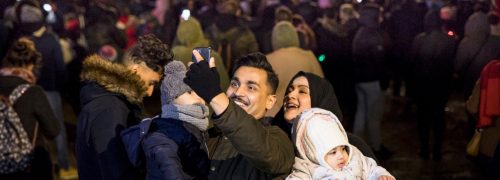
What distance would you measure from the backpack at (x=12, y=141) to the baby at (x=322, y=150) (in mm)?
2613

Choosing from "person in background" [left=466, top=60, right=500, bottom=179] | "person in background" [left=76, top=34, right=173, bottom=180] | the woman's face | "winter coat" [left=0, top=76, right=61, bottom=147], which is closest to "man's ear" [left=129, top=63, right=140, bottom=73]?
"person in background" [left=76, top=34, right=173, bottom=180]

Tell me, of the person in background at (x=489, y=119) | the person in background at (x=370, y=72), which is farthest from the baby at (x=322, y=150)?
the person in background at (x=370, y=72)

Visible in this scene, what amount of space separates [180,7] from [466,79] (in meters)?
6.13

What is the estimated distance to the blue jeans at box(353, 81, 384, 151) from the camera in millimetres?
8438

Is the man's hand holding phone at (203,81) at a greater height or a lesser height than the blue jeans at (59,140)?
greater

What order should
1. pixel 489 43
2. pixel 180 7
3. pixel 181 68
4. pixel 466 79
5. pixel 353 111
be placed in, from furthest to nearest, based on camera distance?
pixel 180 7, pixel 353 111, pixel 466 79, pixel 489 43, pixel 181 68

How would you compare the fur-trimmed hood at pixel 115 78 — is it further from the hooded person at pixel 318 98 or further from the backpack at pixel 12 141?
the backpack at pixel 12 141

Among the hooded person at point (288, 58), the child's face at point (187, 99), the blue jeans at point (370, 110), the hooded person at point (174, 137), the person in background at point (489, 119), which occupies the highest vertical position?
the child's face at point (187, 99)

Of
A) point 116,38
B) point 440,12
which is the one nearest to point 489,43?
point 440,12

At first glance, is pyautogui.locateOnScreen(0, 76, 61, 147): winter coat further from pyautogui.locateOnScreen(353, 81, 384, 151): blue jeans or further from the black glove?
pyautogui.locateOnScreen(353, 81, 384, 151): blue jeans

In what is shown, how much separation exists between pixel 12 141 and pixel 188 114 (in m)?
2.25

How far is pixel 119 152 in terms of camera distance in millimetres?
3943

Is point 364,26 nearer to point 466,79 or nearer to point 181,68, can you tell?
point 466,79

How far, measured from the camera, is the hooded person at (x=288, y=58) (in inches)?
271
